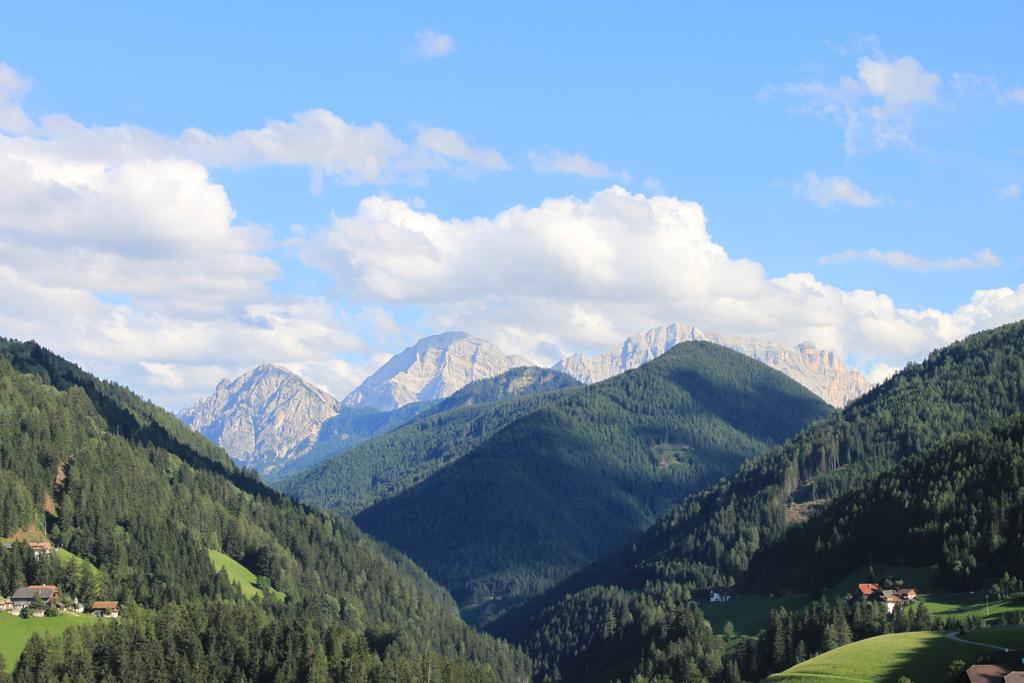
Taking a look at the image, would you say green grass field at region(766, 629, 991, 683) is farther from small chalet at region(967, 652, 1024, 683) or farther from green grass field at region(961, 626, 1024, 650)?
small chalet at region(967, 652, 1024, 683)

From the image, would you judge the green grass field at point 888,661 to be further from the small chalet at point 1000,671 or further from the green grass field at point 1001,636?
the small chalet at point 1000,671

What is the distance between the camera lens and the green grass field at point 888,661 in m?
152

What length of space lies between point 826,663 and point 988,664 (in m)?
30.1

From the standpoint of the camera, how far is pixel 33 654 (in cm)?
18788

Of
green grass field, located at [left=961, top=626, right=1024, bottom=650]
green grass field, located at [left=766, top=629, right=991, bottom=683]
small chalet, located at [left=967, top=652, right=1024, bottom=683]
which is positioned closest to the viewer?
small chalet, located at [left=967, top=652, right=1024, bottom=683]

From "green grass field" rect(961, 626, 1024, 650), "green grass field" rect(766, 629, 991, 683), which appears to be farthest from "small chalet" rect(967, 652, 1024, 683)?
"green grass field" rect(961, 626, 1024, 650)

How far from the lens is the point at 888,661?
159875 mm

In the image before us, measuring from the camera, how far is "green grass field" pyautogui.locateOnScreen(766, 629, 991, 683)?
498 ft

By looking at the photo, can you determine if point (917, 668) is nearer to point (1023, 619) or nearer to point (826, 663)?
point (826, 663)

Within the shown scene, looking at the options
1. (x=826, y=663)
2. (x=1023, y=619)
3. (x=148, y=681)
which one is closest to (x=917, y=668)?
(x=826, y=663)

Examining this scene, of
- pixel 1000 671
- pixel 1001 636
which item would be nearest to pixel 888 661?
pixel 1001 636

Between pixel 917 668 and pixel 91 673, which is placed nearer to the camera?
pixel 917 668

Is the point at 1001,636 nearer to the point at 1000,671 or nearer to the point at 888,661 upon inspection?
the point at 888,661

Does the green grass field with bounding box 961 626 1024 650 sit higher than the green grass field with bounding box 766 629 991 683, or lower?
higher
